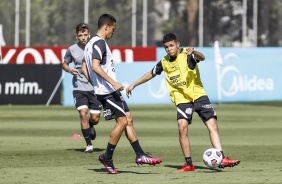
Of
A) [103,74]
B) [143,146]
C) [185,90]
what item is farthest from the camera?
[143,146]

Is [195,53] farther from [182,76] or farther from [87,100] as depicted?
[87,100]

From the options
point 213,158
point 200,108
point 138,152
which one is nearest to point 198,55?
point 200,108

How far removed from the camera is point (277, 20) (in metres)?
45.0

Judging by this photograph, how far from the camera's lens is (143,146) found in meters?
18.2

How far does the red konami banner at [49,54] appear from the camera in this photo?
3541cm

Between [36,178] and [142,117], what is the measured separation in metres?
14.5

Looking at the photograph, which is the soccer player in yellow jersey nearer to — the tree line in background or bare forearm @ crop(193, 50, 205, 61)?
bare forearm @ crop(193, 50, 205, 61)

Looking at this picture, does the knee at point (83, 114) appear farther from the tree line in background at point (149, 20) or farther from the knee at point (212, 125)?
the tree line in background at point (149, 20)

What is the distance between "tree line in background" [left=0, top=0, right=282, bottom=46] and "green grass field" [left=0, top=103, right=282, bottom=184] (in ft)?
36.8

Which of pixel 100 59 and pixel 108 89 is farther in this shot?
pixel 108 89

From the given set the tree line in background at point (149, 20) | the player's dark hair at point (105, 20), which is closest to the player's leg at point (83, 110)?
the player's dark hair at point (105, 20)

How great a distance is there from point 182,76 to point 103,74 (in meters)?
1.28

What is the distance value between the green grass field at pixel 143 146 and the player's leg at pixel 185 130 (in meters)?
0.24

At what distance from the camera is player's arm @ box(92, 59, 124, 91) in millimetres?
12898
